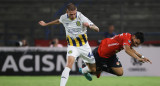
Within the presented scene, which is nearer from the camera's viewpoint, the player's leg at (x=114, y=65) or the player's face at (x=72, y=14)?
the player's face at (x=72, y=14)

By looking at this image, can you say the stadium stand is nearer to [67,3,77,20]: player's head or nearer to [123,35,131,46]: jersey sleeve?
[67,3,77,20]: player's head

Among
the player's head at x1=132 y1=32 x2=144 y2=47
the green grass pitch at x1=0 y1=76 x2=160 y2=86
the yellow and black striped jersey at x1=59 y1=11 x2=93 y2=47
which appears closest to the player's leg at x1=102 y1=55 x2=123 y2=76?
the green grass pitch at x1=0 y1=76 x2=160 y2=86

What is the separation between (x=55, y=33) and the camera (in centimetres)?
1648

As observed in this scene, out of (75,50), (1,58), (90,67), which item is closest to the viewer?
(75,50)

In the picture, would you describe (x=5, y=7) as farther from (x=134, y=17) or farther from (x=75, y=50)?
(x=75, y=50)

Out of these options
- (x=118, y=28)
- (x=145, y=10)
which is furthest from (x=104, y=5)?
(x=145, y=10)

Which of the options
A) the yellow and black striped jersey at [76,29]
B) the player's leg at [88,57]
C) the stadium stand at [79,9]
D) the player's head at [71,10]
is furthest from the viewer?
the stadium stand at [79,9]

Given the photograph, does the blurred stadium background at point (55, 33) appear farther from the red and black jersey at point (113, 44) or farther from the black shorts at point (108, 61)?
the red and black jersey at point (113, 44)

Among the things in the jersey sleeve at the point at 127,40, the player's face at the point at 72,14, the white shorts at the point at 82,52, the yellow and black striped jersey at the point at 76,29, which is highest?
the player's face at the point at 72,14

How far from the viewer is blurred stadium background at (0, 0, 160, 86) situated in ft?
46.0

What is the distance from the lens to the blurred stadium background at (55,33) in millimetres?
14008

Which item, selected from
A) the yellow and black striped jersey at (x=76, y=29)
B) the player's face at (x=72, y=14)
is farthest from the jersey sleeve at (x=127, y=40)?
the player's face at (x=72, y=14)

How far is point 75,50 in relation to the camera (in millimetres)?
8539

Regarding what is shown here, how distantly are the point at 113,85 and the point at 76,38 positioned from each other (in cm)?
215
